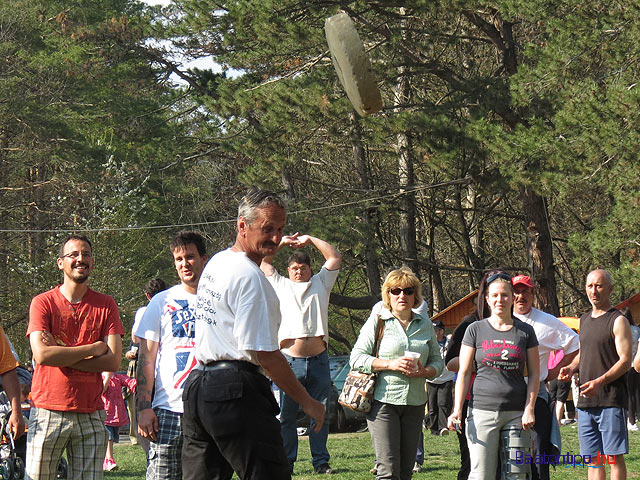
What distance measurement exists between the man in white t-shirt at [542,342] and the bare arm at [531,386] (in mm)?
546

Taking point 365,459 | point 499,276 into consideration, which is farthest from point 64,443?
point 365,459

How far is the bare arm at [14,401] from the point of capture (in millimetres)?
5773

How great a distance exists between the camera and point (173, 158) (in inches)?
1196

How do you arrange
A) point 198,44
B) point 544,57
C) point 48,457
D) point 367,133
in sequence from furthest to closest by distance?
point 198,44, point 367,133, point 544,57, point 48,457

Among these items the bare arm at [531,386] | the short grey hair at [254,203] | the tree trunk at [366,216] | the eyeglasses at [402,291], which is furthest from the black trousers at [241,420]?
the tree trunk at [366,216]

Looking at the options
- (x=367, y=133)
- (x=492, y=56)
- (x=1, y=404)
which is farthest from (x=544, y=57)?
(x=1, y=404)

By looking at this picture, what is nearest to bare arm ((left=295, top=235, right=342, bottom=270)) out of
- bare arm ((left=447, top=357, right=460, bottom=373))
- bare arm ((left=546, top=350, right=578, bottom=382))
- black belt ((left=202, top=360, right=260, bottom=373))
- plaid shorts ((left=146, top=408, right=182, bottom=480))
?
bare arm ((left=447, top=357, right=460, bottom=373))

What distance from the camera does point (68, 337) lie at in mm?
5742

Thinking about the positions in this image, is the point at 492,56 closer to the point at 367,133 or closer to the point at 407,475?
the point at 367,133

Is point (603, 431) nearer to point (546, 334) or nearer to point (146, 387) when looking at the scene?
point (546, 334)

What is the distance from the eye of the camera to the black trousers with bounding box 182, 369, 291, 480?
4109mm

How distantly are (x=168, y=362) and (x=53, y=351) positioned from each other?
0.68m

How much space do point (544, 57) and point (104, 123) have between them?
18.2m

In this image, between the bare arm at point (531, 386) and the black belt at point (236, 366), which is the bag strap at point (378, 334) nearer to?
the bare arm at point (531, 386)
